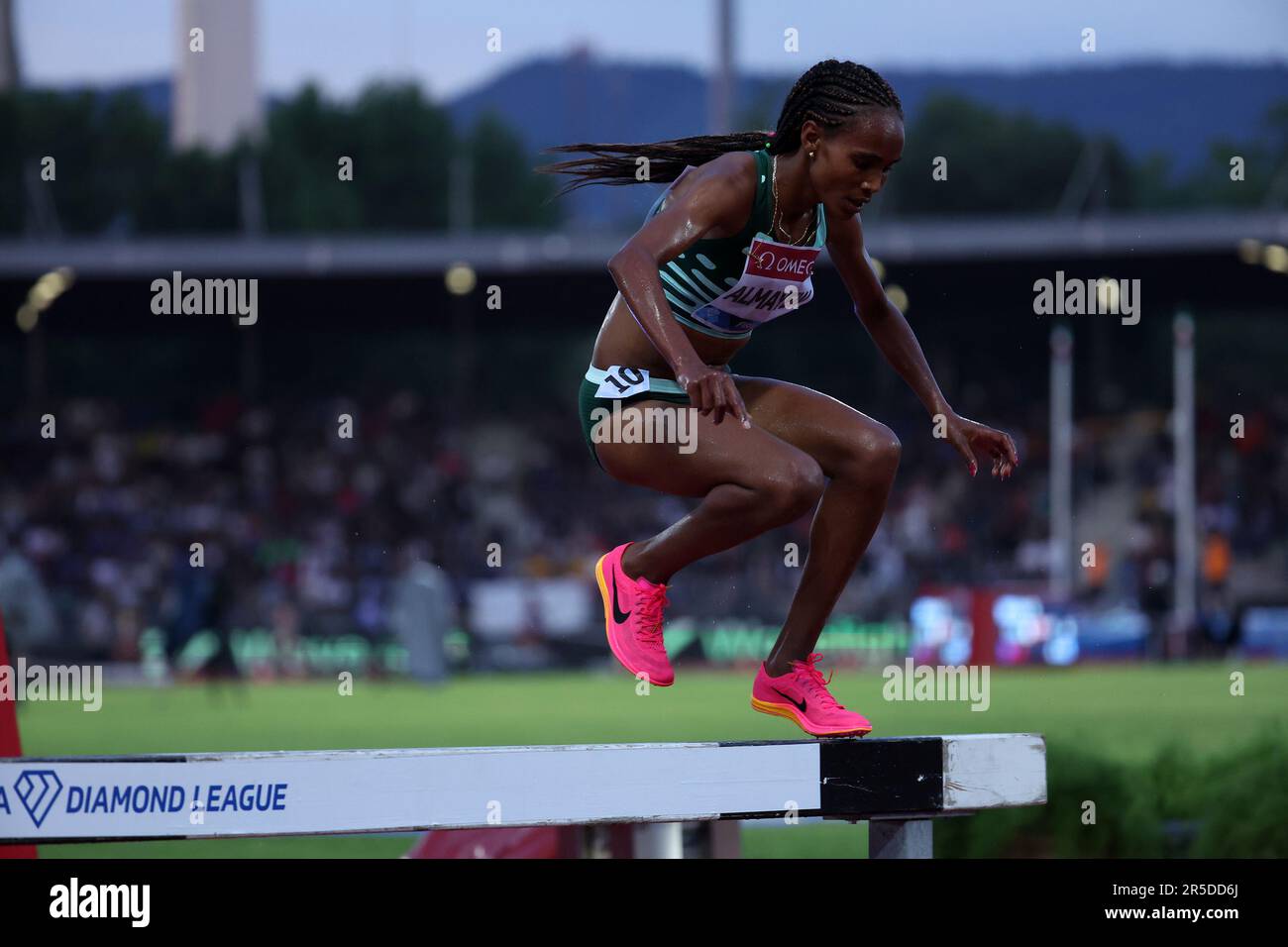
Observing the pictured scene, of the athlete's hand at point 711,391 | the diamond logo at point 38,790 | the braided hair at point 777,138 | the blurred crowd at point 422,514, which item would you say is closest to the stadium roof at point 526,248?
the blurred crowd at point 422,514

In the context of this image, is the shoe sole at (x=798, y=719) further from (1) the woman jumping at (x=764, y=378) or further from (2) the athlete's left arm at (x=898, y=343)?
(2) the athlete's left arm at (x=898, y=343)

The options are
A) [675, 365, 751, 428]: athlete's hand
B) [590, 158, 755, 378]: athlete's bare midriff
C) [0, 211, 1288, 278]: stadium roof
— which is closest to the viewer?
[675, 365, 751, 428]: athlete's hand

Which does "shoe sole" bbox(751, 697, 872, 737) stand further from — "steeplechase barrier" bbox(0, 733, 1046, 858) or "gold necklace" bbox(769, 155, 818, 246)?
"gold necklace" bbox(769, 155, 818, 246)

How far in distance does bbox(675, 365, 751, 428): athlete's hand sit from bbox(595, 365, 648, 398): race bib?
607 mm

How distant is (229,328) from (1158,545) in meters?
18.4

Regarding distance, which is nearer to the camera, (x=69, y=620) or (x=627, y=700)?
(x=627, y=700)

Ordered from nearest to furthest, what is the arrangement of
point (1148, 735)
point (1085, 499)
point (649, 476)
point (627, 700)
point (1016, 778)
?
point (1016, 778) → point (649, 476) → point (1148, 735) → point (627, 700) → point (1085, 499)

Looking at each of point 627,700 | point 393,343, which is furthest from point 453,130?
point 627,700

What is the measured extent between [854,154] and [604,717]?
1109cm

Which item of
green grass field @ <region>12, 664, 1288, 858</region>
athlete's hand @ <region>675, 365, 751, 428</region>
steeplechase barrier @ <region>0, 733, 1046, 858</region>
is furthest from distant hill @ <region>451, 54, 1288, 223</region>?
steeplechase barrier @ <region>0, 733, 1046, 858</region>

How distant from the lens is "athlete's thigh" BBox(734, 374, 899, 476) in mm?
4930

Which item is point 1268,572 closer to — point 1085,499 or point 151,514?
point 1085,499

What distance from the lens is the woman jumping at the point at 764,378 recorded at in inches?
181

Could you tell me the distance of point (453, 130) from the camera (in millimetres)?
62812
